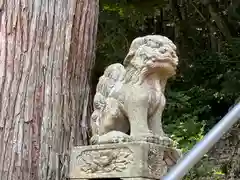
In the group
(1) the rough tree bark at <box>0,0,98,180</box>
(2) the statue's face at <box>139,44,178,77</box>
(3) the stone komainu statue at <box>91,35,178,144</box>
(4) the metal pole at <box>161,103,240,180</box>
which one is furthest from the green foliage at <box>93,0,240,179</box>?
(4) the metal pole at <box>161,103,240,180</box>

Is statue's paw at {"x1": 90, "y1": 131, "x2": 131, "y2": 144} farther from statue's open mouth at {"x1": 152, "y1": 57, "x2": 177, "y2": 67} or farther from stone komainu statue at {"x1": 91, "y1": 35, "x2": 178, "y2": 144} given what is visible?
statue's open mouth at {"x1": 152, "y1": 57, "x2": 177, "y2": 67}

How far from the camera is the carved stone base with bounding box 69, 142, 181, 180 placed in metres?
2.06

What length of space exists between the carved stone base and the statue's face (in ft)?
1.00

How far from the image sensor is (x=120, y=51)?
200 inches

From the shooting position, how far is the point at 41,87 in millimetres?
2404

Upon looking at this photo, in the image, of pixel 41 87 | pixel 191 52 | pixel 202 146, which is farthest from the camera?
pixel 191 52

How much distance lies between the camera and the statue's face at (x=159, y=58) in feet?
7.09

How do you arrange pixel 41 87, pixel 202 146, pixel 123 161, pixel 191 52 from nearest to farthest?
pixel 202 146 → pixel 123 161 → pixel 41 87 → pixel 191 52

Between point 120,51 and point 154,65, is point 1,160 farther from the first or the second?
point 120,51

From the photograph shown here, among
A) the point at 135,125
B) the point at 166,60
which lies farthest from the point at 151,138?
the point at 166,60

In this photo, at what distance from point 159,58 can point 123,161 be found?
0.43 meters

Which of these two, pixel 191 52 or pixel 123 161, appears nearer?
pixel 123 161

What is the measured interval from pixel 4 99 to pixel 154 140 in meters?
0.70

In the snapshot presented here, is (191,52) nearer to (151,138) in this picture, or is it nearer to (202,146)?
(151,138)
